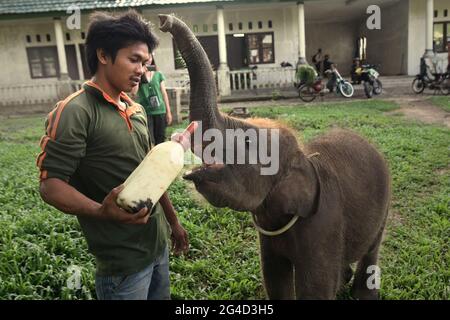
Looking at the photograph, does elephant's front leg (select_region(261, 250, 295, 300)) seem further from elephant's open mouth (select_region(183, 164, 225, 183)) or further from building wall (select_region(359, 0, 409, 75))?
building wall (select_region(359, 0, 409, 75))

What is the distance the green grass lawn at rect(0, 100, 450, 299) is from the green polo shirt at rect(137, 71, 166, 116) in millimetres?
1122

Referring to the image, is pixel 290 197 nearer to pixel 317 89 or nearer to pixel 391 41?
pixel 317 89

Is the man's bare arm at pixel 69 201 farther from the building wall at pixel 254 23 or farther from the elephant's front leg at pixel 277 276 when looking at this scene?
the building wall at pixel 254 23

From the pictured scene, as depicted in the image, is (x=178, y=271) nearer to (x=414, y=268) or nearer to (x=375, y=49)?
(x=414, y=268)

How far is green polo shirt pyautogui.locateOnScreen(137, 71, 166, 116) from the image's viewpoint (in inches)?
229

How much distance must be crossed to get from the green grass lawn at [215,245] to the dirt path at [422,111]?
3.98 metres

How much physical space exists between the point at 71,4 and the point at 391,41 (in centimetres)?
1412

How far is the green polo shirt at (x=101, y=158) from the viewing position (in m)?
1.59

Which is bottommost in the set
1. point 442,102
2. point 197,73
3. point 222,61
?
point 442,102

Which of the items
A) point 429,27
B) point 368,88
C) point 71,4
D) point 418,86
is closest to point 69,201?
point 368,88

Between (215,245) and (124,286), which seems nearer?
(124,286)

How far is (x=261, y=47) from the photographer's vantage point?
17.5m

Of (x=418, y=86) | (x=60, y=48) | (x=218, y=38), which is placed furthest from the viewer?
(x=218, y=38)
